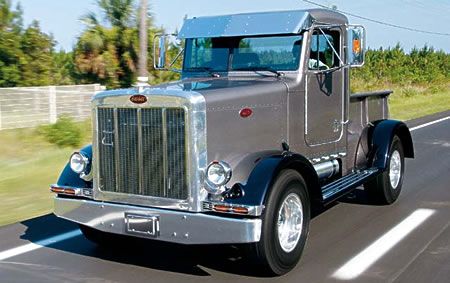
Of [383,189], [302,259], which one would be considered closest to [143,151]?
[302,259]

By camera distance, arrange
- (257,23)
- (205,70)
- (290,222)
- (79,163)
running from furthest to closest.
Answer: (205,70) → (257,23) → (79,163) → (290,222)

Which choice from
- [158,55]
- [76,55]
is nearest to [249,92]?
[158,55]

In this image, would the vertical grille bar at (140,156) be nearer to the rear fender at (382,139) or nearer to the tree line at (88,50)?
the rear fender at (382,139)

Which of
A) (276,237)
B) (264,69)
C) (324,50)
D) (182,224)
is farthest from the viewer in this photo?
(324,50)

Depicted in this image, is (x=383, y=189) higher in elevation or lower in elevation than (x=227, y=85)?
lower

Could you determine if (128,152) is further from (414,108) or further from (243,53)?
(414,108)

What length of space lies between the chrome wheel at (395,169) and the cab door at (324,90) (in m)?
1.35

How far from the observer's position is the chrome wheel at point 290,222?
5715 mm

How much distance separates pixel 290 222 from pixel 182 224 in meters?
1.07

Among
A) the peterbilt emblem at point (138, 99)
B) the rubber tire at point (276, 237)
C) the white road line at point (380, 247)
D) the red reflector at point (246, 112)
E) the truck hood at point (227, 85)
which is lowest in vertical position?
the white road line at point (380, 247)

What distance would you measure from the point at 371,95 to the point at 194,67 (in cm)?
259

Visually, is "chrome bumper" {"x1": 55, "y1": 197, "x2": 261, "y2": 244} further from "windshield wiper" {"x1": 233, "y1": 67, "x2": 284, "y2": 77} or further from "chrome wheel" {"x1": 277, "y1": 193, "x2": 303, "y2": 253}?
"windshield wiper" {"x1": 233, "y1": 67, "x2": 284, "y2": 77}

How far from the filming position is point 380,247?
646 cm

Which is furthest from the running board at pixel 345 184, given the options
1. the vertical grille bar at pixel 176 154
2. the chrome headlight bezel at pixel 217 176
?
the vertical grille bar at pixel 176 154
